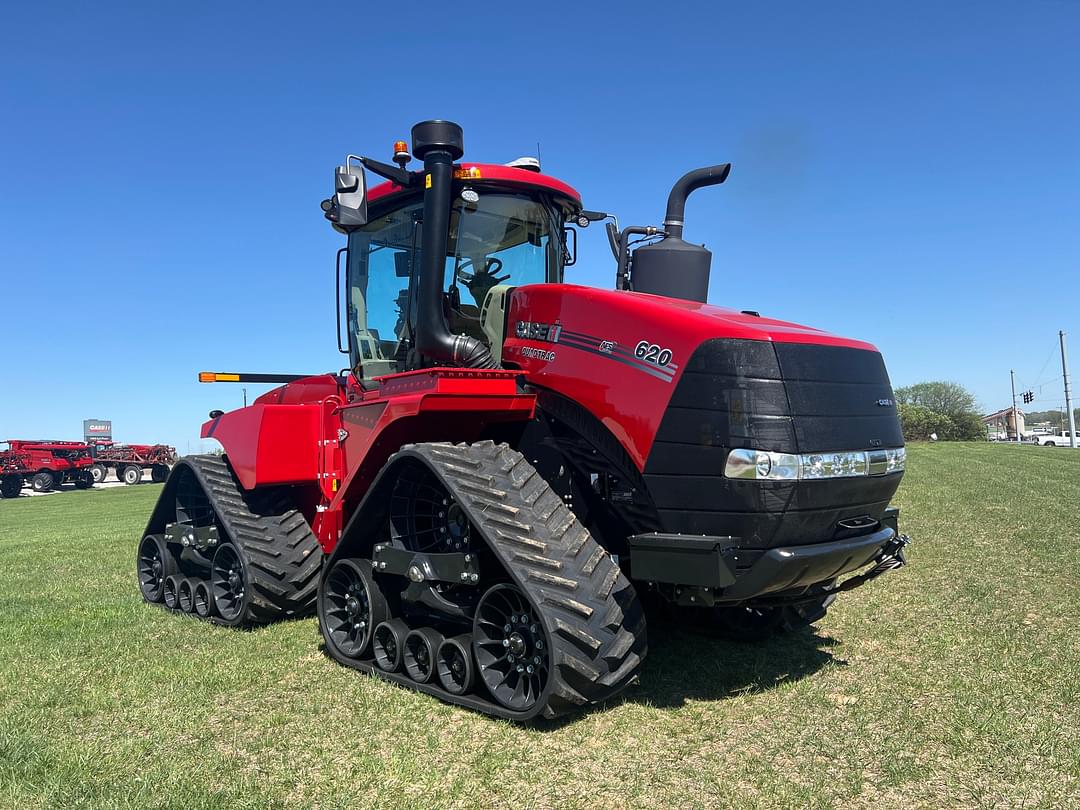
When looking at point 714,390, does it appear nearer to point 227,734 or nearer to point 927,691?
point 927,691

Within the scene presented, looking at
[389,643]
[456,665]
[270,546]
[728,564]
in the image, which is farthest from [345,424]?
[728,564]

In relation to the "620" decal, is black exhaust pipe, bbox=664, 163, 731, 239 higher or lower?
higher

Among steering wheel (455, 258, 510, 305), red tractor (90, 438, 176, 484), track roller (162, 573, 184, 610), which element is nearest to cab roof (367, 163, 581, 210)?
steering wheel (455, 258, 510, 305)

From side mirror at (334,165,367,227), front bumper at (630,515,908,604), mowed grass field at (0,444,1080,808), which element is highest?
side mirror at (334,165,367,227)

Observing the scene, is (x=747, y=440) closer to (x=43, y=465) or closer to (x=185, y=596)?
(x=185, y=596)

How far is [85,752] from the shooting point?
4.11 metres

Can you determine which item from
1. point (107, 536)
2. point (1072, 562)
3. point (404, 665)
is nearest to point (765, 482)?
point (404, 665)

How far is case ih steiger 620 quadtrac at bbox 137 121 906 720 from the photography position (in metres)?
4.15

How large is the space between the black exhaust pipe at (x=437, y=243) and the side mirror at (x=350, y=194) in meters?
0.42

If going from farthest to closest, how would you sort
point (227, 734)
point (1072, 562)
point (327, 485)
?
point (1072, 562) < point (327, 485) < point (227, 734)

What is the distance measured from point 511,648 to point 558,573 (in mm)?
514

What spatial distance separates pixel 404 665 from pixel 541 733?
4.19 ft

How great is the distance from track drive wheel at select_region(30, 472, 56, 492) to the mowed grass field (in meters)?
39.2

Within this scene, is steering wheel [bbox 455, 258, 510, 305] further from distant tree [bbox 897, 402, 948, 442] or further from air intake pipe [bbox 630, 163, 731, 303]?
distant tree [bbox 897, 402, 948, 442]
